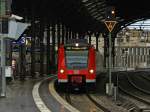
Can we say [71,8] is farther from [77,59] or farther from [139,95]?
[77,59]

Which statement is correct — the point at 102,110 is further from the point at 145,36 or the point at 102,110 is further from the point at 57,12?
the point at 145,36

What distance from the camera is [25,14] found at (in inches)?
2157

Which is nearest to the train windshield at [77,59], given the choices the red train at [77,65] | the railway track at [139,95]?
the red train at [77,65]

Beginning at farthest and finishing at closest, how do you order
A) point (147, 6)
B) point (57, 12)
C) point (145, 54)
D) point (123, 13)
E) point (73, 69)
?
point (145, 54), point (123, 13), point (147, 6), point (57, 12), point (73, 69)

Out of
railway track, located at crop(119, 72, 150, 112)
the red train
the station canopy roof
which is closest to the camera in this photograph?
railway track, located at crop(119, 72, 150, 112)

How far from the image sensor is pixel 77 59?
116 ft

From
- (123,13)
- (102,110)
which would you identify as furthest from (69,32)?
(102,110)

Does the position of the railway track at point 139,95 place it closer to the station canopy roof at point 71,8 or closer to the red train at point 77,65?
the red train at point 77,65

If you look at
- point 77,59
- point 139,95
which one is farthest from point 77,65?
point 139,95

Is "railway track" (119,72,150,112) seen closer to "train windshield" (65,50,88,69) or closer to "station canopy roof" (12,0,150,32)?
"train windshield" (65,50,88,69)

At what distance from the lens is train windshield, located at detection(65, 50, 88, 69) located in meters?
35.2

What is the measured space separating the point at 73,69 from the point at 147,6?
40.9 metres

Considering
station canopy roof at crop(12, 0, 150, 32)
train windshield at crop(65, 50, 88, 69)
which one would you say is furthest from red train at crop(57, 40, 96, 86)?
station canopy roof at crop(12, 0, 150, 32)

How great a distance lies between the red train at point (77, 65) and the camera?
34969mm
